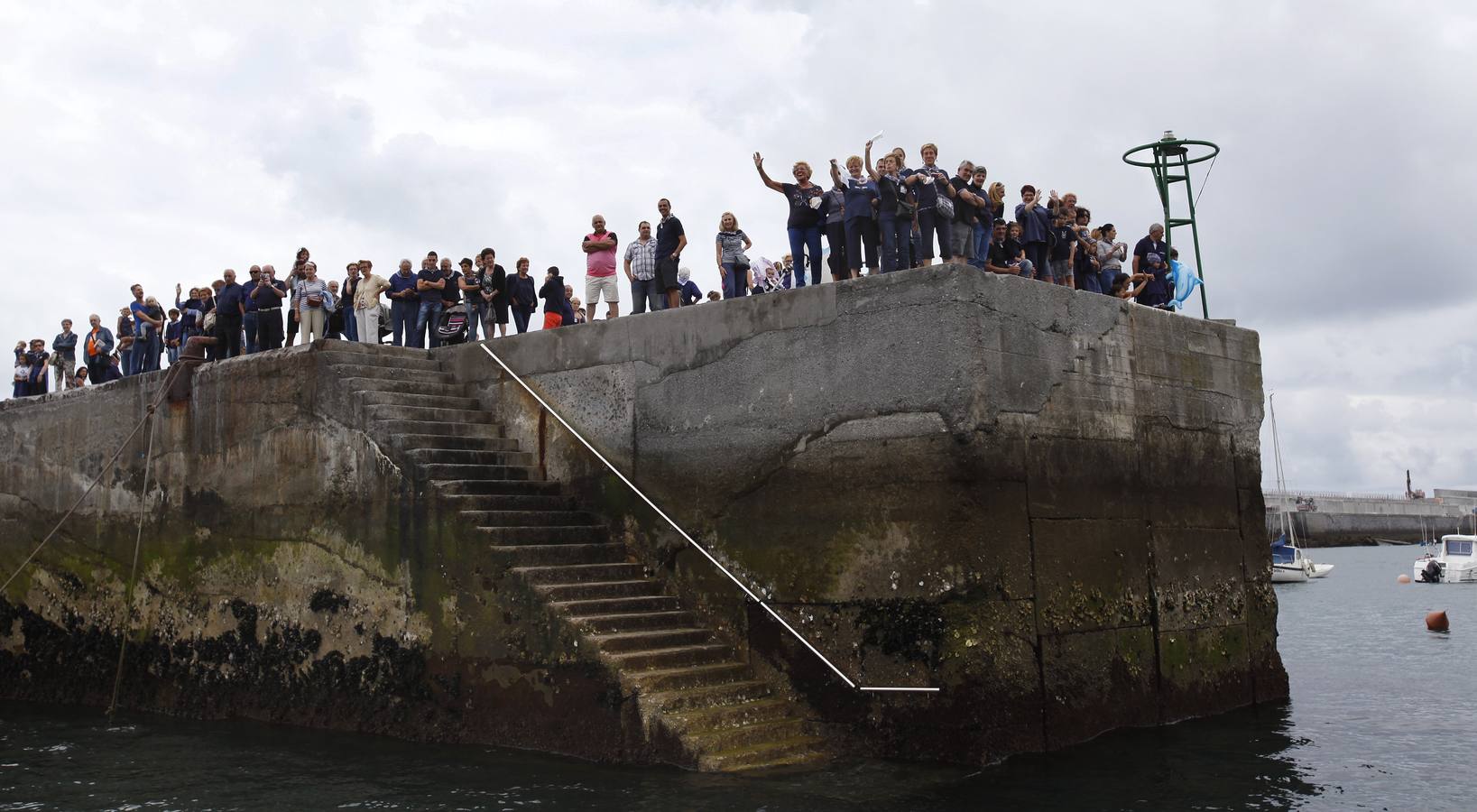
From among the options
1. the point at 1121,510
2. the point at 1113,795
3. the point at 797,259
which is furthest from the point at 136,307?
the point at 1113,795

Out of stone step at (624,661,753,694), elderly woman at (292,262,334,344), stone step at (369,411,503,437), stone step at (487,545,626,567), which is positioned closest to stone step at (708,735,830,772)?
stone step at (624,661,753,694)

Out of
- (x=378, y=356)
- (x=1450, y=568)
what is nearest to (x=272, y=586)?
(x=378, y=356)

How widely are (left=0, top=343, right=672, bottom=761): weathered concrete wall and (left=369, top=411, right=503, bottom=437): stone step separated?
186mm

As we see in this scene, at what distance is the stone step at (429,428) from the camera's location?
1266cm

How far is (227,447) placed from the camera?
14156mm

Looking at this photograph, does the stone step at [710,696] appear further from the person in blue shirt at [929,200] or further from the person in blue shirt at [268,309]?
the person in blue shirt at [268,309]

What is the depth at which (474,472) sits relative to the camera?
496 inches

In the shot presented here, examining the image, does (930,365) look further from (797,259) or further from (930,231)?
(797,259)

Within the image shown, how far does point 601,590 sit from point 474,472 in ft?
5.96

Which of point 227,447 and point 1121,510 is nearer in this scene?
point 1121,510

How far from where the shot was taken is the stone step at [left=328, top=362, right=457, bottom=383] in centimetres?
1318

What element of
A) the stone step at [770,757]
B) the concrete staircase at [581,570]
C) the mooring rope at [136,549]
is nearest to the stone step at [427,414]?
Result: the concrete staircase at [581,570]

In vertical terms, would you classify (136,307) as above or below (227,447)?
above

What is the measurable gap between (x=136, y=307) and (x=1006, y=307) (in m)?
12.5
